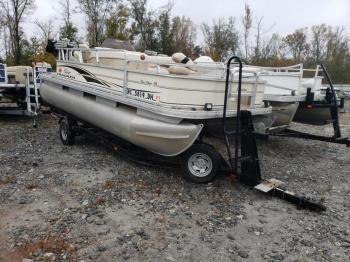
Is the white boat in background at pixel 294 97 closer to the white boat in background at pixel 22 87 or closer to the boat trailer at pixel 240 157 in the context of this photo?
the boat trailer at pixel 240 157

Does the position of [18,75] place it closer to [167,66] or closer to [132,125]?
[167,66]

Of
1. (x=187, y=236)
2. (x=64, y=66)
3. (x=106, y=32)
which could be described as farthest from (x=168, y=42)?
(x=187, y=236)

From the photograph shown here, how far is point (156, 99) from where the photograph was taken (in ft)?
15.1

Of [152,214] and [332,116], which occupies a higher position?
[332,116]

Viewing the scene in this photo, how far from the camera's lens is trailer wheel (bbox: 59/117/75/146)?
6632 millimetres

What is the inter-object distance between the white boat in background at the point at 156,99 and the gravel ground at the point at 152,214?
67 cm

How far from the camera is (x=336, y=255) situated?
10.4 feet

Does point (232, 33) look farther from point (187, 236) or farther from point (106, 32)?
point (187, 236)

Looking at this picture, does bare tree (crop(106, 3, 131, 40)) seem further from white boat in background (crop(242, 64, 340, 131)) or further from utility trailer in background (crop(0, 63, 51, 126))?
white boat in background (crop(242, 64, 340, 131))

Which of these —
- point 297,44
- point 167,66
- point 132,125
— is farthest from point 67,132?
point 297,44

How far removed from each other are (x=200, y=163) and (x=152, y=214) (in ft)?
3.94

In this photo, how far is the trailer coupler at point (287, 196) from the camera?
4062 mm

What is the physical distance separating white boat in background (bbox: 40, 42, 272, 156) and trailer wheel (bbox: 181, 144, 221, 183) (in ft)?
0.62

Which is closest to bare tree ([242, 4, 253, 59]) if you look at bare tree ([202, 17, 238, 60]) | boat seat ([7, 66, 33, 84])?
bare tree ([202, 17, 238, 60])
